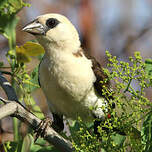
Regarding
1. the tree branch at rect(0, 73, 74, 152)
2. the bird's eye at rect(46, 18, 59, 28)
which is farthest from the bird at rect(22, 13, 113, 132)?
the tree branch at rect(0, 73, 74, 152)

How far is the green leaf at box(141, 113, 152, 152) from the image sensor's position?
3.81 feet

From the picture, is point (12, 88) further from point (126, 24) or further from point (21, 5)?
point (126, 24)

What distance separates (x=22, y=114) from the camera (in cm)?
166

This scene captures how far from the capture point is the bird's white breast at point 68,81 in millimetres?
2789

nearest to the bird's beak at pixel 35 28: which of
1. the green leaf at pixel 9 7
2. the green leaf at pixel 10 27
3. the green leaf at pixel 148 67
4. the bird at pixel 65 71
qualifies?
the bird at pixel 65 71

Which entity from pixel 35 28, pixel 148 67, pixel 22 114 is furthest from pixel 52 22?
pixel 148 67

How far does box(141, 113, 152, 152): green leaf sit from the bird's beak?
1.59 meters

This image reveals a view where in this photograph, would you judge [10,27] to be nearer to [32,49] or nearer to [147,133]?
[32,49]

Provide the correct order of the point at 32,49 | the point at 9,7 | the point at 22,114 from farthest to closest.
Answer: the point at 22,114
the point at 32,49
the point at 9,7

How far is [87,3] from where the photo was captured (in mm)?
4672

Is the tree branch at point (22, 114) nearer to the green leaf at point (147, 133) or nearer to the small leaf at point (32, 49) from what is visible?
the small leaf at point (32, 49)

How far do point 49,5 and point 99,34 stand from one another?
30.5 inches

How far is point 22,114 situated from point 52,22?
1.34 m

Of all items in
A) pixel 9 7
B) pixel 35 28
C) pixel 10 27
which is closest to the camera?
pixel 10 27
